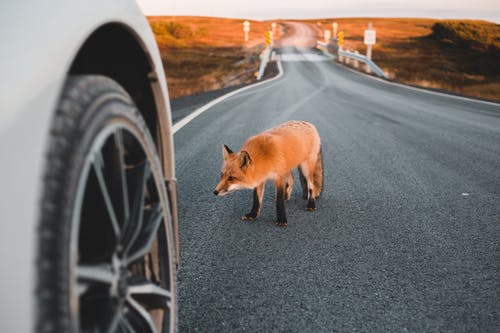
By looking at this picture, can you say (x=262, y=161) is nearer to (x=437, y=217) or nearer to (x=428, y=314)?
(x=437, y=217)

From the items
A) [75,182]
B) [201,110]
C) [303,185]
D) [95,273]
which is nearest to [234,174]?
[303,185]

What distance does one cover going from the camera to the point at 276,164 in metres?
4.06

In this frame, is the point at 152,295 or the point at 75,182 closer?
the point at 75,182

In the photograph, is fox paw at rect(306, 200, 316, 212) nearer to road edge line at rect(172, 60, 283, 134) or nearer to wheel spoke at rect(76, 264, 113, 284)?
wheel spoke at rect(76, 264, 113, 284)

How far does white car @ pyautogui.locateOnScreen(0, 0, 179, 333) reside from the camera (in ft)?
3.08

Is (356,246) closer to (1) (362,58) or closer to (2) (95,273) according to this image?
(2) (95,273)

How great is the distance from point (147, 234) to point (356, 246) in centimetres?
218

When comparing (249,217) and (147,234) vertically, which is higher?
(147,234)

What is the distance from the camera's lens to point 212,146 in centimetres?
710

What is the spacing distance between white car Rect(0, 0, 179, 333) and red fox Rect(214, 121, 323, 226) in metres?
2.06

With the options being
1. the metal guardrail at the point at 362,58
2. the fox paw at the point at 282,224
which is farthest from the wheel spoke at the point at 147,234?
the metal guardrail at the point at 362,58

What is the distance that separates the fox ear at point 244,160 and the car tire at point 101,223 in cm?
197

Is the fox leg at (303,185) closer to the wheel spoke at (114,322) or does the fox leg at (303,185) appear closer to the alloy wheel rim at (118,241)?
the alloy wheel rim at (118,241)

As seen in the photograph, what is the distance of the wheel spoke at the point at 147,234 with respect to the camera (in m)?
1.49
